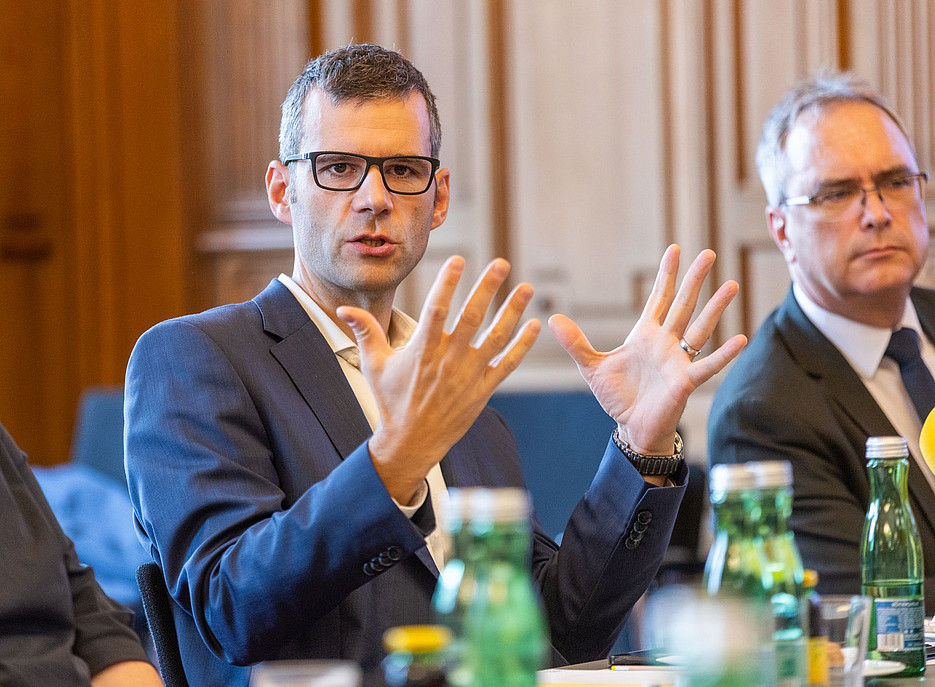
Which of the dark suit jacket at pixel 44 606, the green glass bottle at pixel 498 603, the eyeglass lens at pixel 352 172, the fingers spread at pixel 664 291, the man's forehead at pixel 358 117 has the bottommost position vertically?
the dark suit jacket at pixel 44 606

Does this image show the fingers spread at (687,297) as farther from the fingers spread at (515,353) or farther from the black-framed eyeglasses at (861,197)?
the black-framed eyeglasses at (861,197)

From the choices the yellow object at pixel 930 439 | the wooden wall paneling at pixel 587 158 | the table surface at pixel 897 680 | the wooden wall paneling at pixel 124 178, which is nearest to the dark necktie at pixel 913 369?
the yellow object at pixel 930 439

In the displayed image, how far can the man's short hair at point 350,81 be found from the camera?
171 cm

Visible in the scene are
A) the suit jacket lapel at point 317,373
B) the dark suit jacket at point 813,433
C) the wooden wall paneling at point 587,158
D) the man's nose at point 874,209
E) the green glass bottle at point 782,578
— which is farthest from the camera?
the wooden wall paneling at point 587,158

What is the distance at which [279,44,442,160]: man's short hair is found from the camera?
171 centimetres

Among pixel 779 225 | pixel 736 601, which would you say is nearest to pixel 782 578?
pixel 736 601

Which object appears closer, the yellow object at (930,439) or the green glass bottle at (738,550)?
the green glass bottle at (738,550)

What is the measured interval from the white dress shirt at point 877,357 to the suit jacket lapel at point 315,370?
42.7 inches

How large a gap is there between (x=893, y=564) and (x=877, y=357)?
104 centimetres

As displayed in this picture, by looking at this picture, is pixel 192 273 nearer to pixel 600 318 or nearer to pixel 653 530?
pixel 600 318

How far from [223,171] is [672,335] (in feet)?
10.7

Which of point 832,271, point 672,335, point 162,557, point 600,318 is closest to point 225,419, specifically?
point 162,557

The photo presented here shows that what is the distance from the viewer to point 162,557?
1.49m

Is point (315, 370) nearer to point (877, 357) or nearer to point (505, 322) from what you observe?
point (505, 322)
